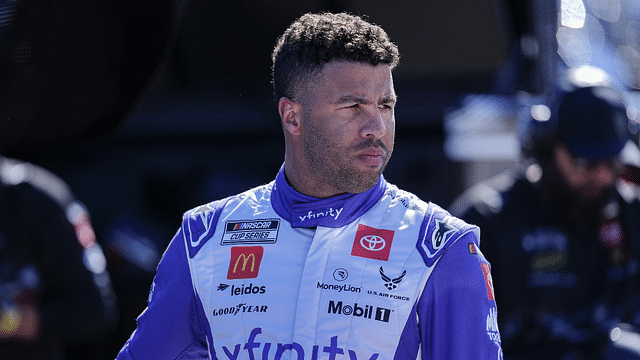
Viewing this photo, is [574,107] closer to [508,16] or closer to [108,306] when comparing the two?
[508,16]

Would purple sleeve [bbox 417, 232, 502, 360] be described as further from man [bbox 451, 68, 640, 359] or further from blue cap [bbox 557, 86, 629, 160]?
blue cap [bbox 557, 86, 629, 160]

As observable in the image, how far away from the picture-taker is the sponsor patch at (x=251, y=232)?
1.98 m

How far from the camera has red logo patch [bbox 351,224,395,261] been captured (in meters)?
1.86

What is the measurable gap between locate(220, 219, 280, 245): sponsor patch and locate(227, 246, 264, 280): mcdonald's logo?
22 millimetres

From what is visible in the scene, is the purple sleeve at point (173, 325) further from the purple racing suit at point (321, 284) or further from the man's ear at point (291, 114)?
the man's ear at point (291, 114)

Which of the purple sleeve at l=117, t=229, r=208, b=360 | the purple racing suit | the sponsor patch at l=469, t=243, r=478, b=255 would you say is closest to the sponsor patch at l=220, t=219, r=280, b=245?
the purple racing suit

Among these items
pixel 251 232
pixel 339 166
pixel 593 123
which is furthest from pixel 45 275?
pixel 593 123

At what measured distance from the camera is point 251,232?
2004mm

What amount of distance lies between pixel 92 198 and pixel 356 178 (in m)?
4.45

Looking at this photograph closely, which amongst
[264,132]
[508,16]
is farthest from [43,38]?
[264,132]

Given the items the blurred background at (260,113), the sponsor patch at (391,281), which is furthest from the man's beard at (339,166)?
the blurred background at (260,113)

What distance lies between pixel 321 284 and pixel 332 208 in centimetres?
21

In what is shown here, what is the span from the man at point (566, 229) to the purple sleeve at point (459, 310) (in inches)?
58.7

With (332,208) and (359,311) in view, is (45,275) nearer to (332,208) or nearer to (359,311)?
(332,208)
